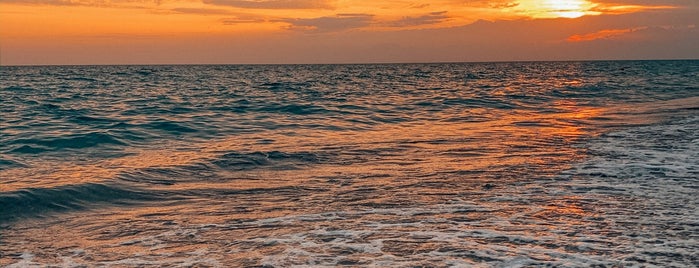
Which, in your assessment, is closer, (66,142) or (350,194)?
(350,194)

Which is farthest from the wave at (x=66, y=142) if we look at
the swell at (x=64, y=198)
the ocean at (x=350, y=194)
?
the swell at (x=64, y=198)

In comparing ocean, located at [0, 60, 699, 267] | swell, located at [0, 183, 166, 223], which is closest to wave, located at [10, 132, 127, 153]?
ocean, located at [0, 60, 699, 267]

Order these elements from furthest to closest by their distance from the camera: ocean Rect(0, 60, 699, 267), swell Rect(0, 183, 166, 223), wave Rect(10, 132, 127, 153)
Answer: wave Rect(10, 132, 127, 153), swell Rect(0, 183, 166, 223), ocean Rect(0, 60, 699, 267)

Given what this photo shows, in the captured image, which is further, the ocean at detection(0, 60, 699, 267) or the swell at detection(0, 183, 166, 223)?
the swell at detection(0, 183, 166, 223)

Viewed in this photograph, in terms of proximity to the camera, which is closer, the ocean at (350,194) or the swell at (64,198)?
the ocean at (350,194)

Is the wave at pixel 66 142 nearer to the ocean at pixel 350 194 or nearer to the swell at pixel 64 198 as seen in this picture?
the ocean at pixel 350 194

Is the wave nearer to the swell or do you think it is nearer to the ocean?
the ocean

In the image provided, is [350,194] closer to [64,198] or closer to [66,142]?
[64,198]

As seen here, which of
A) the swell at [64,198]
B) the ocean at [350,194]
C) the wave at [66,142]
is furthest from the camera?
the wave at [66,142]

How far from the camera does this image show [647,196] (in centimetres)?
893

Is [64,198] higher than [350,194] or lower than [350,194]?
lower

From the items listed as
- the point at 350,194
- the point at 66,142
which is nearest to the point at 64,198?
the point at 350,194

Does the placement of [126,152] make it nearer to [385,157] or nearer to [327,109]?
[385,157]

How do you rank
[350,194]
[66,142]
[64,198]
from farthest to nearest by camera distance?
[66,142] < [64,198] < [350,194]
